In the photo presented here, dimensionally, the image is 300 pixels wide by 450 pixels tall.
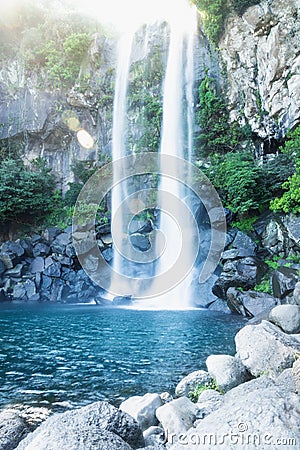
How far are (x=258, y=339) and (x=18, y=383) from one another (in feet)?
12.9

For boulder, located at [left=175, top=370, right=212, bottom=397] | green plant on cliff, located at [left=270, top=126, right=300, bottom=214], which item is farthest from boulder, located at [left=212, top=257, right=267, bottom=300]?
boulder, located at [left=175, top=370, right=212, bottom=397]

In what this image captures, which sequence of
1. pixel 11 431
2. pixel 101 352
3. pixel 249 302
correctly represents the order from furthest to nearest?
1. pixel 249 302
2. pixel 101 352
3. pixel 11 431

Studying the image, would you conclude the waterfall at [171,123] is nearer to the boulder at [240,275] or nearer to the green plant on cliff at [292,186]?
the boulder at [240,275]

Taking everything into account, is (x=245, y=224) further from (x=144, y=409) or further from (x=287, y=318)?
(x=144, y=409)

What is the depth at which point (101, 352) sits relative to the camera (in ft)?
22.7

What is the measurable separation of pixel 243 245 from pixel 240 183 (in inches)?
115

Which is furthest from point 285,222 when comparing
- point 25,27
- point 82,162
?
point 25,27

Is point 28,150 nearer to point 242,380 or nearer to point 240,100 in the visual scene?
point 240,100

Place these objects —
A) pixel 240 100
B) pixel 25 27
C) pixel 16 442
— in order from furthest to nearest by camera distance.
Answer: pixel 25 27 < pixel 240 100 < pixel 16 442

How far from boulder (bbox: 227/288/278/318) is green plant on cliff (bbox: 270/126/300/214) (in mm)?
3988

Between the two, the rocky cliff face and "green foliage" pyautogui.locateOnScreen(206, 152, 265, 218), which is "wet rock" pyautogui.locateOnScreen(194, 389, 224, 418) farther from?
the rocky cliff face

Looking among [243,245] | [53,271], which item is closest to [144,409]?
[243,245]

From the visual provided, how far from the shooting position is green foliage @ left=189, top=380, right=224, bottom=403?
181 inches

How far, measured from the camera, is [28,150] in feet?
76.4
